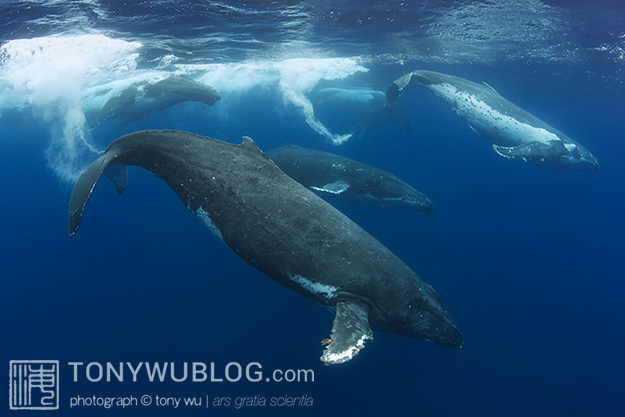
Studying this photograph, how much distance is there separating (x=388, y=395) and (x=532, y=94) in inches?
1533

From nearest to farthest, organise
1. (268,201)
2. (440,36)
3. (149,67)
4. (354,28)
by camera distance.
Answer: (268,201) → (354,28) → (440,36) → (149,67)

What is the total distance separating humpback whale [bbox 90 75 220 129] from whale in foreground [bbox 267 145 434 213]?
7.55 meters

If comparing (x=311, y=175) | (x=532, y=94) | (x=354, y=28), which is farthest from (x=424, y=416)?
(x=532, y=94)

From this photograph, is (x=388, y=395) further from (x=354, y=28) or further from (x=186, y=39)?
(x=186, y=39)

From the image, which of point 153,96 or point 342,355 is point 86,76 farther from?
point 342,355

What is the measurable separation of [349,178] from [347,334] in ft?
23.6

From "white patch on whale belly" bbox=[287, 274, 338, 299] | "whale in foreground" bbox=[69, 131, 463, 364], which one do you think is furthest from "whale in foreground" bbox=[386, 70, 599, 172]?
"white patch on whale belly" bbox=[287, 274, 338, 299]

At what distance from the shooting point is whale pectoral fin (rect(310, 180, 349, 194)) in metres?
10.4

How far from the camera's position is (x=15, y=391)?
32.0ft

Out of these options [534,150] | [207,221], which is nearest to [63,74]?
[207,221]

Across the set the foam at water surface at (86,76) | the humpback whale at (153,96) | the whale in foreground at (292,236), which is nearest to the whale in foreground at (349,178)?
the whale in foreground at (292,236)

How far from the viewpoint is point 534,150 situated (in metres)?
13.2

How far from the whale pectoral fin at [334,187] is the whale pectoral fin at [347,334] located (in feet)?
16.5

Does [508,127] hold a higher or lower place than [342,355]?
higher
